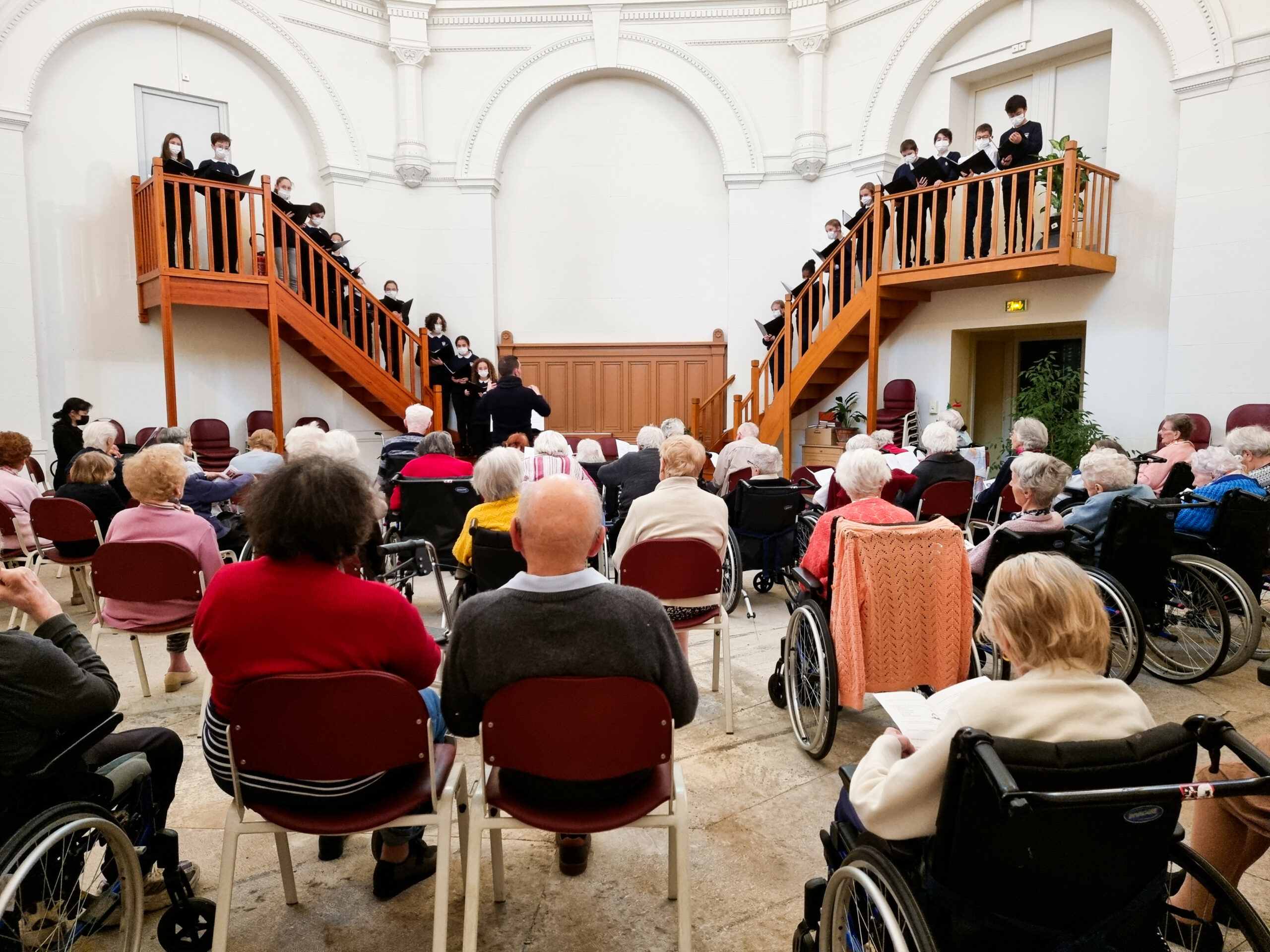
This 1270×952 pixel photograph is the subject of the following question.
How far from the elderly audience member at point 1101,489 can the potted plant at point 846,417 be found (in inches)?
211

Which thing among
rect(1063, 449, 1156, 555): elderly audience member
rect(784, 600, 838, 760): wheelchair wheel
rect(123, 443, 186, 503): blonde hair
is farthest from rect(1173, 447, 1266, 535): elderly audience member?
rect(123, 443, 186, 503): blonde hair

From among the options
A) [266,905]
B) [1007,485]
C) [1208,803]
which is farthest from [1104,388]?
[266,905]

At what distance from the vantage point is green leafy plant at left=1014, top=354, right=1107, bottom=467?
7109 mm

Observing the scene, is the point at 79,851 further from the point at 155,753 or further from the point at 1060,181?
the point at 1060,181

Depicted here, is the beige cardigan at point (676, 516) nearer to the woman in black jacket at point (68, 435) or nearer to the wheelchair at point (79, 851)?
the wheelchair at point (79, 851)

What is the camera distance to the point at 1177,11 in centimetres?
715

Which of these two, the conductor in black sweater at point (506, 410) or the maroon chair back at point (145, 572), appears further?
the conductor in black sweater at point (506, 410)

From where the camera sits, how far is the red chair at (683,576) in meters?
3.03

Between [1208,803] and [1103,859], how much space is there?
0.79 m

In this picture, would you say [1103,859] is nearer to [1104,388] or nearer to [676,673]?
[676,673]

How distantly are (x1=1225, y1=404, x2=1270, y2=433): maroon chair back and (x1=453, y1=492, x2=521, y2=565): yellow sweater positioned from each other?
19.9ft

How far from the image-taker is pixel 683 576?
307 cm

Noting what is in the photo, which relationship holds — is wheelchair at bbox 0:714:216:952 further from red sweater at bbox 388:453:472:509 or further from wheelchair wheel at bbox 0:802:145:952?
red sweater at bbox 388:453:472:509

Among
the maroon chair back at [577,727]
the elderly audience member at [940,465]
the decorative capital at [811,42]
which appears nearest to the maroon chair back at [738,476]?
the elderly audience member at [940,465]
